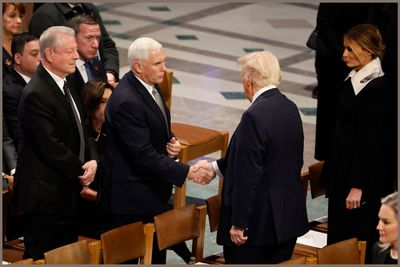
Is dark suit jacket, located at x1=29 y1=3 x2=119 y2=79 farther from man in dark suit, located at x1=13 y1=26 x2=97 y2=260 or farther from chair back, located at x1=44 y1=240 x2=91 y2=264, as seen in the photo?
chair back, located at x1=44 y1=240 x2=91 y2=264

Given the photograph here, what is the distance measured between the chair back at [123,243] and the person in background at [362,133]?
4.47 feet

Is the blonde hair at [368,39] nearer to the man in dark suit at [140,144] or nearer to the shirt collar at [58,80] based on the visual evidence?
the man in dark suit at [140,144]

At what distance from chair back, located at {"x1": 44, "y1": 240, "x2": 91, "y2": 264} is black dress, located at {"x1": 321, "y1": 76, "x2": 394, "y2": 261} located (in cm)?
176

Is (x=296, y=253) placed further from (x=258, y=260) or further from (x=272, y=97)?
(x=272, y=97)

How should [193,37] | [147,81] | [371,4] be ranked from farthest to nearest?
[193,37]
[371,4]
[147,81]

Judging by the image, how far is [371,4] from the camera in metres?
8.13

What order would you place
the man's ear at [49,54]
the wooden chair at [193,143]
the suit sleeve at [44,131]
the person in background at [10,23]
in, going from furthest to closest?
the person in background at [10,23], the wooden chair at [193,143], the man's ear at [49,54], the suit sleeve at [44,131]

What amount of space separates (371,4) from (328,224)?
1.96 m

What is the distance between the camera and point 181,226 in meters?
6.50

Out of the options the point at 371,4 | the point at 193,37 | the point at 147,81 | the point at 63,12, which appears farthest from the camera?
the point at 193,37

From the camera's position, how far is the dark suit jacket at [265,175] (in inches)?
232

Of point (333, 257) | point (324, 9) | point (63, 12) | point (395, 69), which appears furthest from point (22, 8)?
point (333, 257)

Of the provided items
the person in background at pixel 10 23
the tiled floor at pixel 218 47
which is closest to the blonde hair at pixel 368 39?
the tiled floor at pixel 218 47

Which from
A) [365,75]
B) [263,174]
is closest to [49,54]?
[263,174]
